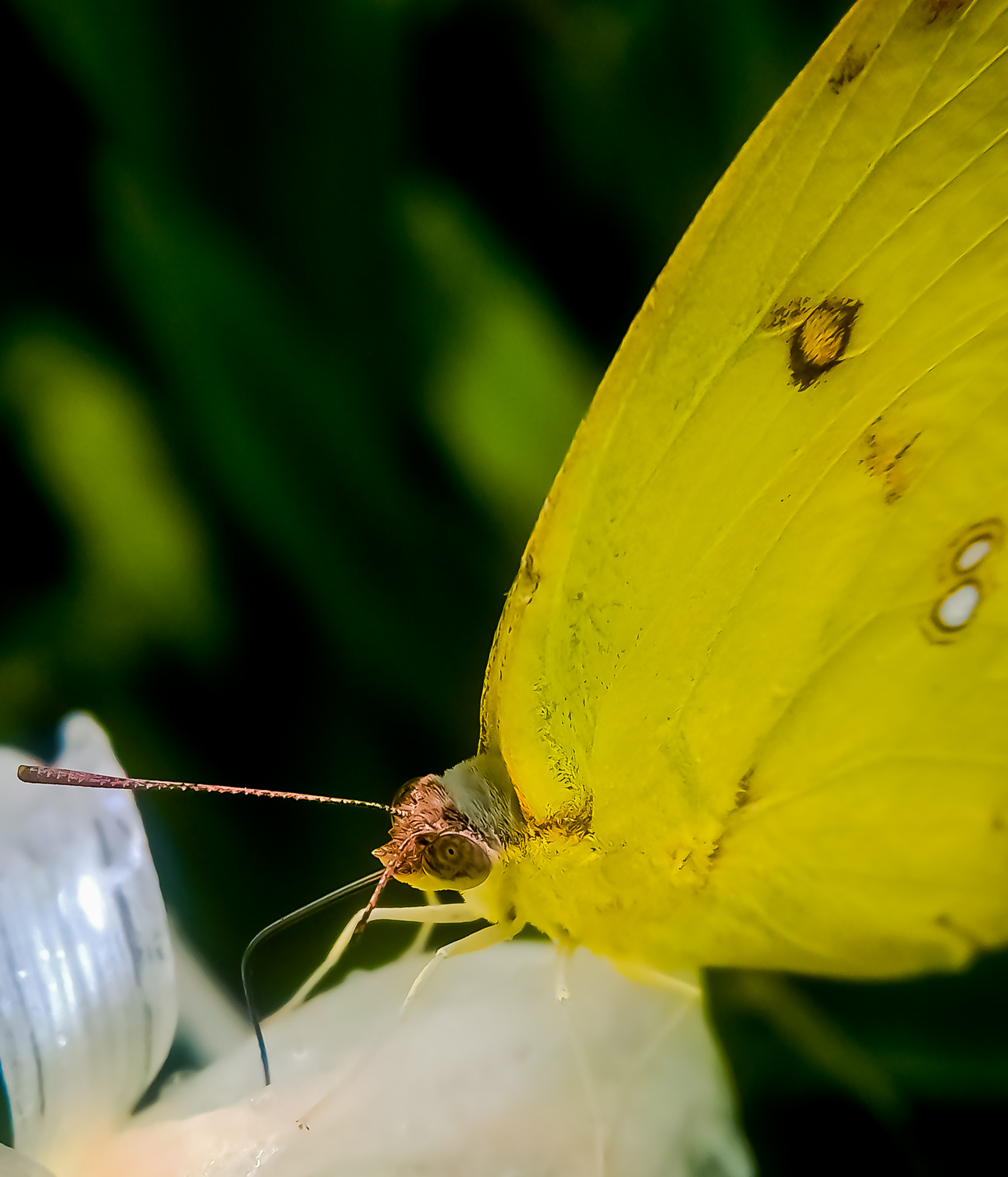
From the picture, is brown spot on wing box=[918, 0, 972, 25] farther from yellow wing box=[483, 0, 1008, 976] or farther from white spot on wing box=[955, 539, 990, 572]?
white spot on wing box=[955, 539, 990, 572]

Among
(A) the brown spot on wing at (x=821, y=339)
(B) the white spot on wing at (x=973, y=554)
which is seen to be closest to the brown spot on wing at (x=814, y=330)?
(A) the brown spot on wing at (x=821, y=339)

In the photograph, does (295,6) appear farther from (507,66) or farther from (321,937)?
(321,937)

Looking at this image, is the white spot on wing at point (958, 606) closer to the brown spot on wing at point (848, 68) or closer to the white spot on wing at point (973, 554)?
the white spot on wing at point (973, 554)

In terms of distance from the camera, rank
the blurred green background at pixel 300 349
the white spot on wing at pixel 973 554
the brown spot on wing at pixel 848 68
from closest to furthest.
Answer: the brown spot on wing at pixel 848 68 < the white spot on wing at pixel 973 554 < the blurred green background at pixel 300 349

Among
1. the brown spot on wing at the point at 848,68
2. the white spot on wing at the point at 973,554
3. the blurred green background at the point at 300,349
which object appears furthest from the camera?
the blurred green background at the point at 300,349

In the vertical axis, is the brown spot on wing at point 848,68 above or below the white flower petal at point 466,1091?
above

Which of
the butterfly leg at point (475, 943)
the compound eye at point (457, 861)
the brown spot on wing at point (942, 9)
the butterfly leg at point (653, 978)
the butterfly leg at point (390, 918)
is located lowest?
the butterfly leg at point (653, 978)
